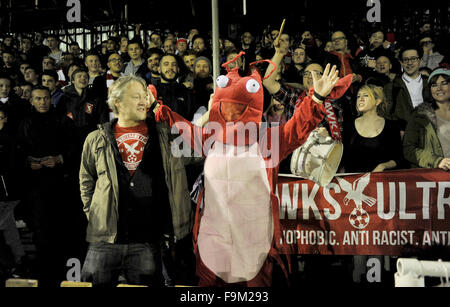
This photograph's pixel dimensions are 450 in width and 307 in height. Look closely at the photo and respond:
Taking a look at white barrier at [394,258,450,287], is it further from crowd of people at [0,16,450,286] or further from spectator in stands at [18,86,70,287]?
spectator in stands at [18,86,70,287]

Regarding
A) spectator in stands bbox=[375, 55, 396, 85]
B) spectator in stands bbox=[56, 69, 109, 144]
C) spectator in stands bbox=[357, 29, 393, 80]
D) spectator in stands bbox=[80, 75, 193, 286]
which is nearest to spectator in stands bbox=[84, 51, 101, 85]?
spectator in stands bbox=[56, 69, 109, 144]

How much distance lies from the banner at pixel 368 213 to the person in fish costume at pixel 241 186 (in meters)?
1.06

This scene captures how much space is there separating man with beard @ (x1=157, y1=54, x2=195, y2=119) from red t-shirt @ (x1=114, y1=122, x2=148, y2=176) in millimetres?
1234

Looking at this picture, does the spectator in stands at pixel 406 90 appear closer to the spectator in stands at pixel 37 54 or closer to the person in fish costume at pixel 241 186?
the person in fish costume at pixel 241 186

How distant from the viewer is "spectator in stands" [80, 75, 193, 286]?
10.9ft

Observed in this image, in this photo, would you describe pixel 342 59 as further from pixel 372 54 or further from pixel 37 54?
pixel 37 54

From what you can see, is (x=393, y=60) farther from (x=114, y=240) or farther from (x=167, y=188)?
(x=114, y=240)

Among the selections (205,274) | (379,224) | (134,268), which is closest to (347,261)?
(379,224)

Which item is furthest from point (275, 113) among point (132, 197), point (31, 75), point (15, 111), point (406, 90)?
point (31, 75)

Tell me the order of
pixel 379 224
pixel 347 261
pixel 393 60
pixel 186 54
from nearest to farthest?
pixel 379 224
pixel 347 261
pixel 393 60
pixel 186 54

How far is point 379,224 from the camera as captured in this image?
4.12 m

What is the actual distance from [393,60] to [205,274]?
3.64 meters

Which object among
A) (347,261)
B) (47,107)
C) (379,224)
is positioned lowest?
(347,261)

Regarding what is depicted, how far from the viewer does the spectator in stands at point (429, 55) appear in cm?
621
